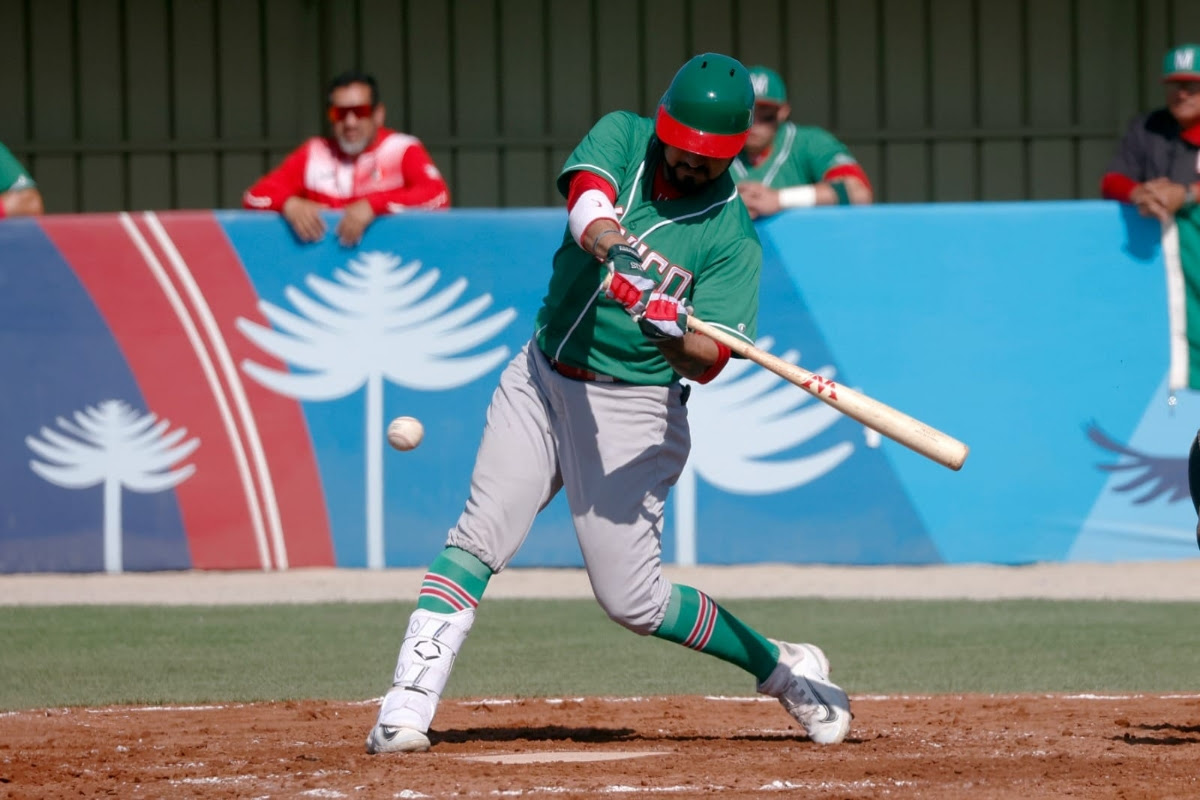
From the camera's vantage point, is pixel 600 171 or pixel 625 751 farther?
pixel 625 751

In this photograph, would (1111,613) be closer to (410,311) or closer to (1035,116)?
(410,311)

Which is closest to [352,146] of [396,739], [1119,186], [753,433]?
[753,433]

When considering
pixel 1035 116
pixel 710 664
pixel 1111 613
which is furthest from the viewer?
pixel 1035 116

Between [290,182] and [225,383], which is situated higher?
[290,182]

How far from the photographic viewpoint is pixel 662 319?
4535 mm

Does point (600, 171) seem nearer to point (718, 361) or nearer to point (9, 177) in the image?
point (718, 361)

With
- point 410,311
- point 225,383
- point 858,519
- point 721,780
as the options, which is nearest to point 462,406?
point 410,311

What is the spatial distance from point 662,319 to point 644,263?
0.32 m

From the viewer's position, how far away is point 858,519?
349 inches

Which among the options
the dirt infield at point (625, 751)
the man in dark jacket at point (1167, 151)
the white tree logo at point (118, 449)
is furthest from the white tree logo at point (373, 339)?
the man in dark jacket at point (1167, 151)

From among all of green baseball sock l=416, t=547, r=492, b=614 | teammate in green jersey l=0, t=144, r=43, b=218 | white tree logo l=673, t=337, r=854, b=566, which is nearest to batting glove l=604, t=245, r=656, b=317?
green baseball sock l=416, t=547, r=492, b=614

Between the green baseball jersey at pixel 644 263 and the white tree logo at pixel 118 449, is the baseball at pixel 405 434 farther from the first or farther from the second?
the white tree logo at pixel 118 449

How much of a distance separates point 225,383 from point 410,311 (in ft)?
3.24

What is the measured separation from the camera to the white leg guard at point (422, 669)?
15.6ft
